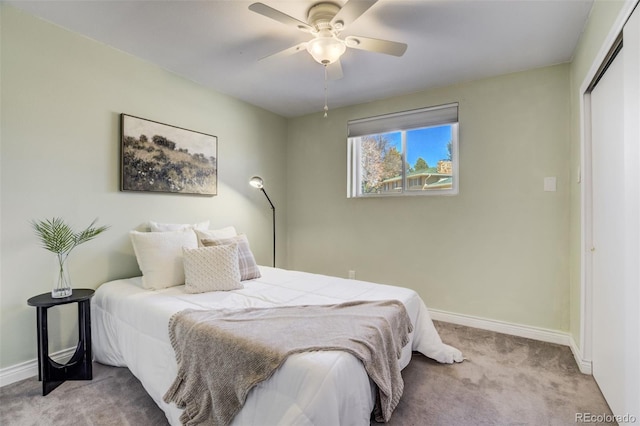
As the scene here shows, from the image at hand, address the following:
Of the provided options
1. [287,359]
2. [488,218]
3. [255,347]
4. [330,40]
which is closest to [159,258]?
[255,347]

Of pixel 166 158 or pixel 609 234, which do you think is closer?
pixel 609 234

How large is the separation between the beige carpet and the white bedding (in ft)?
0.35

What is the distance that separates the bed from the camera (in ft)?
3.86

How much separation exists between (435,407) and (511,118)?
2.50 meters

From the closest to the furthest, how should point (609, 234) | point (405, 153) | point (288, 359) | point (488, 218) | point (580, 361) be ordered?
point (288, 359)
point (609, 234)
point (580, 361)
point (488, 218)
point (405, 153)

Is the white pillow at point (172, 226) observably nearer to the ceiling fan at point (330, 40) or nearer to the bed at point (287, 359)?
the bed at point (287, 359)

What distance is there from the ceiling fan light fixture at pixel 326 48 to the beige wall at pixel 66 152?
1653 millimetres

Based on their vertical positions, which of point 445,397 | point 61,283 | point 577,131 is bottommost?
point 445,397

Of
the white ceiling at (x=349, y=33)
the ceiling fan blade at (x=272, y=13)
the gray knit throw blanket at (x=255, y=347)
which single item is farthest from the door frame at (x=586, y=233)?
the ceiling fan blade at (x=272, y=13)

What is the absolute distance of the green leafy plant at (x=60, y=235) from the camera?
2006 millimetres

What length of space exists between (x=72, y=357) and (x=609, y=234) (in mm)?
3505

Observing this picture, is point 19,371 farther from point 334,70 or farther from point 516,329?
point 516,329

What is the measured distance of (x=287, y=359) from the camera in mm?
1245

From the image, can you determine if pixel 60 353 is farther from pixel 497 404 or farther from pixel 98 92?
pixel 497 404
